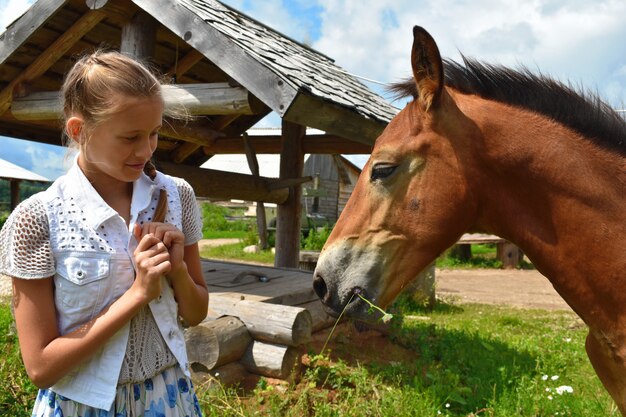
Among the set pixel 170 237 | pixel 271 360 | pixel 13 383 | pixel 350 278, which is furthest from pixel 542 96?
pixel 13 383

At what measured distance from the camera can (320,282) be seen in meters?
2.18

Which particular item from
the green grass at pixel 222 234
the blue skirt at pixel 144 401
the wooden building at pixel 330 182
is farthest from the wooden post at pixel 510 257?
the blue skirt at pixel 144 401

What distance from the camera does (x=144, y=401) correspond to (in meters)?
1.42

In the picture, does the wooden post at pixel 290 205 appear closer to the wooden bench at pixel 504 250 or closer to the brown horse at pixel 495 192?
the brown horse at pixel 495 192

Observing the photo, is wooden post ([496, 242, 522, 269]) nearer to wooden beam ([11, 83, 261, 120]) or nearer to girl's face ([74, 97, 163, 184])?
wooden beam ([11, 83, 261, 120])

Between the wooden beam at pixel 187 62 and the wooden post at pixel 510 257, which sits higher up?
the wooden beam at pixel 187 62

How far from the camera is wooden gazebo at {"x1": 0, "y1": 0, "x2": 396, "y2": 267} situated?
3.78 m

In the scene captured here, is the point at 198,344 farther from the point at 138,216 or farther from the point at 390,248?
the point at 138,216

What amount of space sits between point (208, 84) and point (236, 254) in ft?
34.2

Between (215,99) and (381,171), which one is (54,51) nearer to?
(215,99)

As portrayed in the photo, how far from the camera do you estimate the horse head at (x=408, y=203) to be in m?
1.99

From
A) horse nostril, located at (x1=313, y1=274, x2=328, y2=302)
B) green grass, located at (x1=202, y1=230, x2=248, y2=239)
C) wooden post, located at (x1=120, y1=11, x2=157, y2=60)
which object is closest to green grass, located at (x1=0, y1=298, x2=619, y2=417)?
horse nostril, located at (x1=313, y1=274, x2=328, y2=302)

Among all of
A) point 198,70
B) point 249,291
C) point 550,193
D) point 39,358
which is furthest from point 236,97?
point 39,358

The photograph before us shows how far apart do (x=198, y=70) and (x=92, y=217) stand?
5.11 metres
